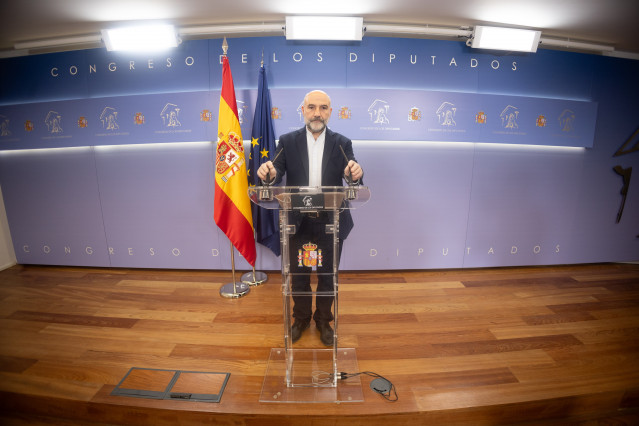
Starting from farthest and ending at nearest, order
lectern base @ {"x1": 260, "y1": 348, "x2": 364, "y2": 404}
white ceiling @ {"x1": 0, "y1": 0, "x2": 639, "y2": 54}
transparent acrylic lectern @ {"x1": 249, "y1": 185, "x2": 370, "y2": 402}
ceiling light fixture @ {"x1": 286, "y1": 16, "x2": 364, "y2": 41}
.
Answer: ceiling light fixture @ {"x1": 286, "y1": 16, "x2": 364, "y2": 41} → white ceiling @ {"x1": 0, "y1": 0, "x2": 639, "y2": 54} → lectern base @ {"x1": 260, "y1": 348, "x2": 364, "y2": 404} → transparent acrylic lectern @ {"x1": 249, "y1": 185, "x2": 370, "y2": 402}

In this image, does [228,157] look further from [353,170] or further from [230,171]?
[353,170]

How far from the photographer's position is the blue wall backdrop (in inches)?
106

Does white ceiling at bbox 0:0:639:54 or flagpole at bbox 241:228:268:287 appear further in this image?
flagpole at bbox 241:228:268:287

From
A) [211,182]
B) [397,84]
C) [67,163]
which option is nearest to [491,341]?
[397,84]

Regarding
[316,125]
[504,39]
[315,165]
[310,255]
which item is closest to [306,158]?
[315,165]

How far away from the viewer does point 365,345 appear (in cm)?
187

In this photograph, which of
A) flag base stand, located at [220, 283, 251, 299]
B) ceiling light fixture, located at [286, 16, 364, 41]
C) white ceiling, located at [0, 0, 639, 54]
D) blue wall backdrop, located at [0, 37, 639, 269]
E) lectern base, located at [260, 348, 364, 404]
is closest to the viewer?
lectern base, located at [260, 348, 364, 404]

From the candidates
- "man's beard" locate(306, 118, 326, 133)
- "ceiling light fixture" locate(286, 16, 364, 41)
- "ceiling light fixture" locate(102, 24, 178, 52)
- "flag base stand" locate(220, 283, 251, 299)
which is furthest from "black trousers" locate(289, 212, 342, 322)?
"ceiling light fixture" locate(102, 24, 178, 52)

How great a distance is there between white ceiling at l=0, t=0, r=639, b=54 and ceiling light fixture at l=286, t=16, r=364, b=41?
7 cm

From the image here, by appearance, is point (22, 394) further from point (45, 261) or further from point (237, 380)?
point (45, 261)

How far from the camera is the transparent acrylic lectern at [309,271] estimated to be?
4.42ft

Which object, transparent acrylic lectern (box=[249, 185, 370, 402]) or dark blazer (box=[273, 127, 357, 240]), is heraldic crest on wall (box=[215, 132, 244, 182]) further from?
transparent acrylic lectern (box=[249, 185, 370, 402])

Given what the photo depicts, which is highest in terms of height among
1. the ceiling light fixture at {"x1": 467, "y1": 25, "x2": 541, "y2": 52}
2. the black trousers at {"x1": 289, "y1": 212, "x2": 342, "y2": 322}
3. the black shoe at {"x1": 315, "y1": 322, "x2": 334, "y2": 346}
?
the ceiling light fixture at {"x1": 467, "y1": 25, "x2": 541, "y2": 52}

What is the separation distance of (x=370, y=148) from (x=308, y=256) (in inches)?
70.6
